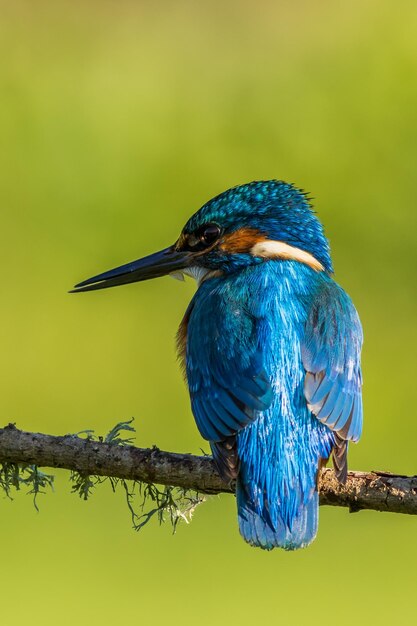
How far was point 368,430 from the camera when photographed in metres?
4.94

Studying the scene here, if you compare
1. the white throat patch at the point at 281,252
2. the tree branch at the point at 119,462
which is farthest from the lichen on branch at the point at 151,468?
the white throat patch at the point at 281,252

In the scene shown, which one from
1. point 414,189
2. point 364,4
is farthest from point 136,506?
point 364,4

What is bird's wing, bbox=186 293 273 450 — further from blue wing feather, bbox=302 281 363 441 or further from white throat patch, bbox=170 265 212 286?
white throat patch, bbox=170 265 212 286

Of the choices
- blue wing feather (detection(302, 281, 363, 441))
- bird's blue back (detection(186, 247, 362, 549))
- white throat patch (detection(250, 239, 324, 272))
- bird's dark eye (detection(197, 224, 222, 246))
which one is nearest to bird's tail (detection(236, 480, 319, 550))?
bird's blue back (detection(186, 247, 362, 549))

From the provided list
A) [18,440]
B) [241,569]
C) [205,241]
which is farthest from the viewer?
[241,569]

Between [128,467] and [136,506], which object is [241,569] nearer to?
[136,506]

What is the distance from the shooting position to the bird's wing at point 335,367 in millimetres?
3172

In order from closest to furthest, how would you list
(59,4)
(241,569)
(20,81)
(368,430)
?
(241,569) < (368,430) < (20,81) < (59,4)

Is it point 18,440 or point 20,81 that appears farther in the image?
point 20,81

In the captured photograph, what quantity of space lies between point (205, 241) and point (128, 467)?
88cm

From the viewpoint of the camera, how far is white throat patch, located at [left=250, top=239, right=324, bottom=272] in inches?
142

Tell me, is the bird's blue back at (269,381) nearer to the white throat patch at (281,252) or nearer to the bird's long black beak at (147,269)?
the white throat patch at (281,252)

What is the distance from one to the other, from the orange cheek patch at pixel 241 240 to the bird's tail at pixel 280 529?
2.77 feet

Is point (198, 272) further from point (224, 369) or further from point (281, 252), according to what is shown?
point (224, 369)
